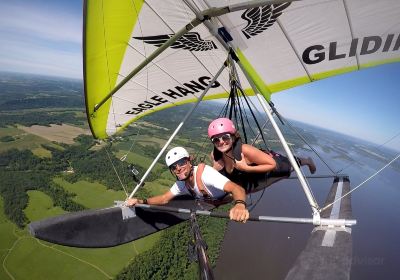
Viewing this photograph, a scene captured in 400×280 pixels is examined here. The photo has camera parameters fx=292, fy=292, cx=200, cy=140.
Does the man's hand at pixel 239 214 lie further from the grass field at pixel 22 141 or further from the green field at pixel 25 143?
the grass field at pixel 22 141

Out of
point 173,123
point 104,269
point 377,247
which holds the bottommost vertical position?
point 104,269

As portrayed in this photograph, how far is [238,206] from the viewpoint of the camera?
217 centimetres

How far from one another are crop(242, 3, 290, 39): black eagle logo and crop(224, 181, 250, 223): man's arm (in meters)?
1.47

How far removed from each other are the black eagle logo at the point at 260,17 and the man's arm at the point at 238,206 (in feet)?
4.82

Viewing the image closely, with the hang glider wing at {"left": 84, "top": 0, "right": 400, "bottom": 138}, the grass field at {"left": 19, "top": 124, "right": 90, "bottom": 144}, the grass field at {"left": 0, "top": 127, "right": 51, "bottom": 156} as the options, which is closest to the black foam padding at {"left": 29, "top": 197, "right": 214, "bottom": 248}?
the hang glider wing at {"left": 84, "top": 0, "right": 400, "bottom": 138}

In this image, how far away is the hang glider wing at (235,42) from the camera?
250cm

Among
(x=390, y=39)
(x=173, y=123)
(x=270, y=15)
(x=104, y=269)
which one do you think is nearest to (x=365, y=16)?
(x=390, y=39)

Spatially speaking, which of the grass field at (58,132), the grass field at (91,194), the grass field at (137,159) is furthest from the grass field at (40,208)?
the grass field at (58,132)

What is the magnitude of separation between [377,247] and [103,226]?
40781 mm

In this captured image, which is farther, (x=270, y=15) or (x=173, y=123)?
(x=173, y=123)

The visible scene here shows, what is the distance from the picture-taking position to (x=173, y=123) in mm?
68750

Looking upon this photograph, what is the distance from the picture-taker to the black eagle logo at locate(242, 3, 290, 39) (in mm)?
2471

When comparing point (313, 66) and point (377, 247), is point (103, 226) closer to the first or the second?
point (313, 66)

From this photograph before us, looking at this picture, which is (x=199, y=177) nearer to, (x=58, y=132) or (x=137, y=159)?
(x=137, y=159)
